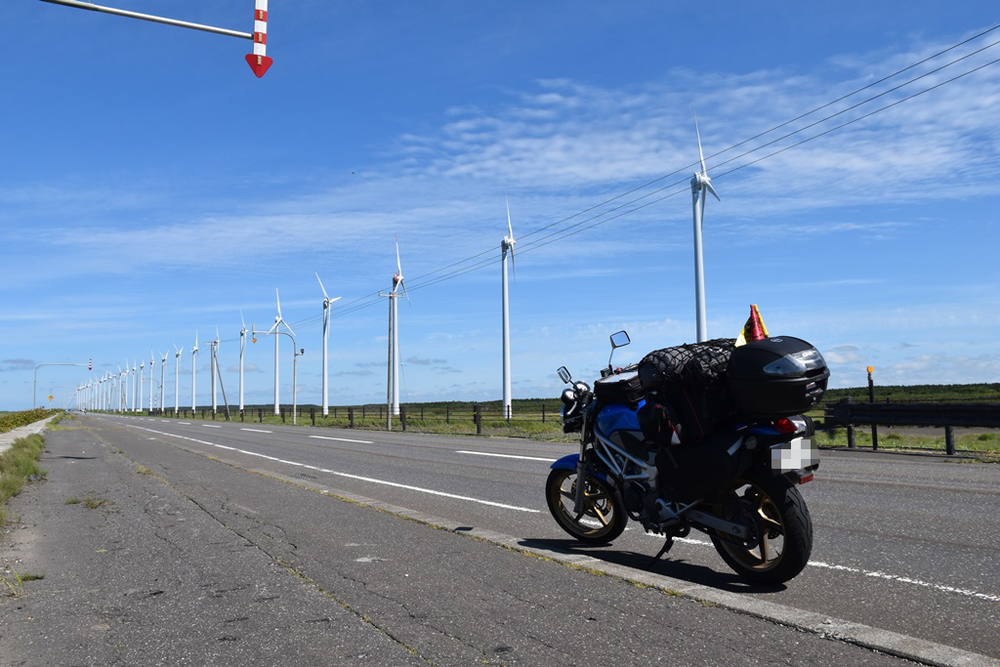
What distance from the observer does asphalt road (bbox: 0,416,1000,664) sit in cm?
406

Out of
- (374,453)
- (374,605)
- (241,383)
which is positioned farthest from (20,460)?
(241,383)

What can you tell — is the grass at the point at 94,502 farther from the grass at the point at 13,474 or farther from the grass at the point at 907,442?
the grass at the point at 907,442

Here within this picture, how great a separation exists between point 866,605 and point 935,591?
2.00 ft

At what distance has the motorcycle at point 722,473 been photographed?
487cm

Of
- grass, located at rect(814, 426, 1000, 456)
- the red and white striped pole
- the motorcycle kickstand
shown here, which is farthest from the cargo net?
grass, located at rect(814, 426, 1000, 456)

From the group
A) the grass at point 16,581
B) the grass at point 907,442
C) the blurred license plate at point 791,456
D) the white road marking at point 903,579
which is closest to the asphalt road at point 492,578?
the white road marking at point 903,579

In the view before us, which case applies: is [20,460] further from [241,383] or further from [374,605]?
[241,383]

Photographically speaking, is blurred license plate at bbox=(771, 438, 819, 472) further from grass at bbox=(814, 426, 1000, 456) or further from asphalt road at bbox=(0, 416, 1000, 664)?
grass at bbox=(814, 426, 1000, 456)

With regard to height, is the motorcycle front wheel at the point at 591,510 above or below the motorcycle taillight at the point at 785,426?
below

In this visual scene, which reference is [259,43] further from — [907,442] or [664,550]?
[907,442]

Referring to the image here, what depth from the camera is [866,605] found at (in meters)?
4.68

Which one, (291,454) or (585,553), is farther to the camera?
(291,454)

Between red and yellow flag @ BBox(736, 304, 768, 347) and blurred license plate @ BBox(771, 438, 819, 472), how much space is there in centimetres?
75

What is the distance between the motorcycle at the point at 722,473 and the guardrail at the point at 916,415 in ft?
Result: 38.3
